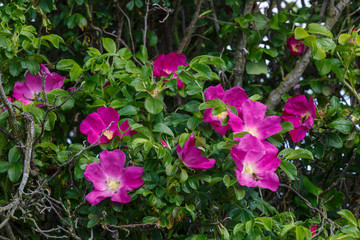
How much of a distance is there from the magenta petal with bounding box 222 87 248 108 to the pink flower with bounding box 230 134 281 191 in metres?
0.13

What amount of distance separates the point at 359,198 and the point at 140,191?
36.0 inches

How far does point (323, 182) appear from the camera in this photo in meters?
1.94

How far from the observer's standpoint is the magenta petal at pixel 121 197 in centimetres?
132

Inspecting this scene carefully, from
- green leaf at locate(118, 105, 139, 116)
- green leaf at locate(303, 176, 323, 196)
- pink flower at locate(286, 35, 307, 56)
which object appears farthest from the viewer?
pink flower at locate(286, 35, 307, 56)

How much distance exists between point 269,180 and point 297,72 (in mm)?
639

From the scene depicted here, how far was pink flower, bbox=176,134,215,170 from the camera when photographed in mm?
1287

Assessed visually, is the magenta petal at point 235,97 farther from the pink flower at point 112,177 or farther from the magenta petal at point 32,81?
the magenta petal at point 32,81

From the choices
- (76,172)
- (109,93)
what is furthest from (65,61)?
(76,172)

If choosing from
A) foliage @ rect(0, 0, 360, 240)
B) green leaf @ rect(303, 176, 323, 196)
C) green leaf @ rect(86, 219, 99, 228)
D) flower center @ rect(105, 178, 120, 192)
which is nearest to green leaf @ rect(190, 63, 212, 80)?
foliage @ rect(0, 0, 360, 240)

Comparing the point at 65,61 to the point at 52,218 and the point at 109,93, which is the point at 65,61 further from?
the point at 52,218

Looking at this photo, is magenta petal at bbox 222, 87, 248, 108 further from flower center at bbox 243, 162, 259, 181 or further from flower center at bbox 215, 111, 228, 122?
flower center at bbox 243, 162, 259, 181

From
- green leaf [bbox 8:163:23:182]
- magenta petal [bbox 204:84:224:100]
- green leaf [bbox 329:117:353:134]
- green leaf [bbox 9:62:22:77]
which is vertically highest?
magenta petal [bbox 204:84:224:100]

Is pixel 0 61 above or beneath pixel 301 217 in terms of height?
above

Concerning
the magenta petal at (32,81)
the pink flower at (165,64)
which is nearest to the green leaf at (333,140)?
the pink flower at (165,64)
